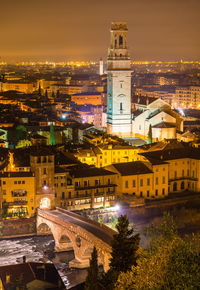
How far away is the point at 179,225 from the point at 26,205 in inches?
299

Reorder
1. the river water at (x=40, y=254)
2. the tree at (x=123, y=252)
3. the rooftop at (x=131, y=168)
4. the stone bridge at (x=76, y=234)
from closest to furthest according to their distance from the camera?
the tree at (x=123, y=252)
the stone bridge at (x=76, y=234)
the river water at (x=40, y=254)
the rooftop at (x=131, y=168)

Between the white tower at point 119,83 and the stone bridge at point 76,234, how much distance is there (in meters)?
15.5

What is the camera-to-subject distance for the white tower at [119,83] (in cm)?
4159

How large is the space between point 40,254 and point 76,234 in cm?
204

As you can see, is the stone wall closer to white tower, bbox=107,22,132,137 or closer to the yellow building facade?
the yellow building facade

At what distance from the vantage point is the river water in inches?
939

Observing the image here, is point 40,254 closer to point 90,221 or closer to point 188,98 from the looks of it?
point 90,221

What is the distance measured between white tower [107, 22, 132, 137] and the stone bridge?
15493 mm

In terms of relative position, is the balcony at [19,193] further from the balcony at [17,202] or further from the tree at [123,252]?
the tree at [123,252]

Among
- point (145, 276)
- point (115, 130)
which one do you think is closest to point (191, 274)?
point (145, 276)

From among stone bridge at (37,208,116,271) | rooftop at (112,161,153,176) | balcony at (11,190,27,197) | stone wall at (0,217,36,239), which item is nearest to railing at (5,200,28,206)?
balcony at (11,190,27,197)

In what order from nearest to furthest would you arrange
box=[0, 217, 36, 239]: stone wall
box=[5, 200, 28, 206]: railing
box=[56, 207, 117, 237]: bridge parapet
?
box=[56, 207, 117, 237]: bridge parapet → box=[0, 217, 36, 239]: stone wall → box=[5, 200, 28, 206]: railing

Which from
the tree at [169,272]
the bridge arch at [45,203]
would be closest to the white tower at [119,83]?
the bridge arch at [45,203]

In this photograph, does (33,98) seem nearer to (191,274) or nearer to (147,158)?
(147,158)
